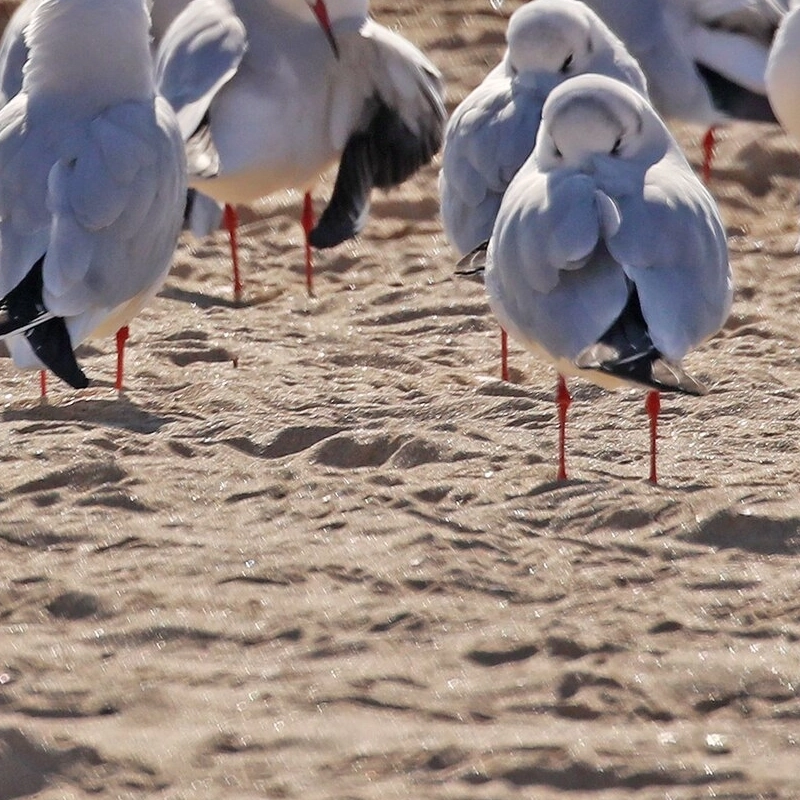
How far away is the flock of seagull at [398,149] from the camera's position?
4.38 meters

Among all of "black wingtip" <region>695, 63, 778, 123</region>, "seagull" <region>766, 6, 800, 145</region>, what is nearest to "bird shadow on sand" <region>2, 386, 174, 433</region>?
"seagull" <region>766, 6, 800, 145</region>

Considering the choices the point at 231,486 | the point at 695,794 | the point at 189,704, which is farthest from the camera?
the point at 231,486

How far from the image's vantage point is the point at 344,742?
3.38 m

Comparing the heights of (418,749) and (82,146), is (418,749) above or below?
below

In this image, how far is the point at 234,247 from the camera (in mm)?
6969

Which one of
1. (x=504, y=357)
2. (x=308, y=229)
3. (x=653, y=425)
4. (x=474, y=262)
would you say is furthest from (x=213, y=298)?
(x=653, y=425)

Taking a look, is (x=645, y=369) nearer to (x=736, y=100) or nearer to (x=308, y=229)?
(x=308, y=229)

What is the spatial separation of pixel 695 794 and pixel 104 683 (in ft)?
3.88

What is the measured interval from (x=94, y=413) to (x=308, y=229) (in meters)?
2.20

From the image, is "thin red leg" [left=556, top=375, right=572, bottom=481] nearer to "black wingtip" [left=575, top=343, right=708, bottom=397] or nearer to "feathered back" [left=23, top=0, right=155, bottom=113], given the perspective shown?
"black wingtip" [left=575, top=343, right=708, bottom=397]

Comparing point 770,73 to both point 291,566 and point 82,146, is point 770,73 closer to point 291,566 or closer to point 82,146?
point 82,146

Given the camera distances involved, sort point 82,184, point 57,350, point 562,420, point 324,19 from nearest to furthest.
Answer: point 562,420
point 57,350
point 82,184
point 324,19

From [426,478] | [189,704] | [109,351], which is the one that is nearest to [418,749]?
[189,704]

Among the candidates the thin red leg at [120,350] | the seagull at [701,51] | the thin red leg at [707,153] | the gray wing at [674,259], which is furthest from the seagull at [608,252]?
the thin red leg at [707,153]
